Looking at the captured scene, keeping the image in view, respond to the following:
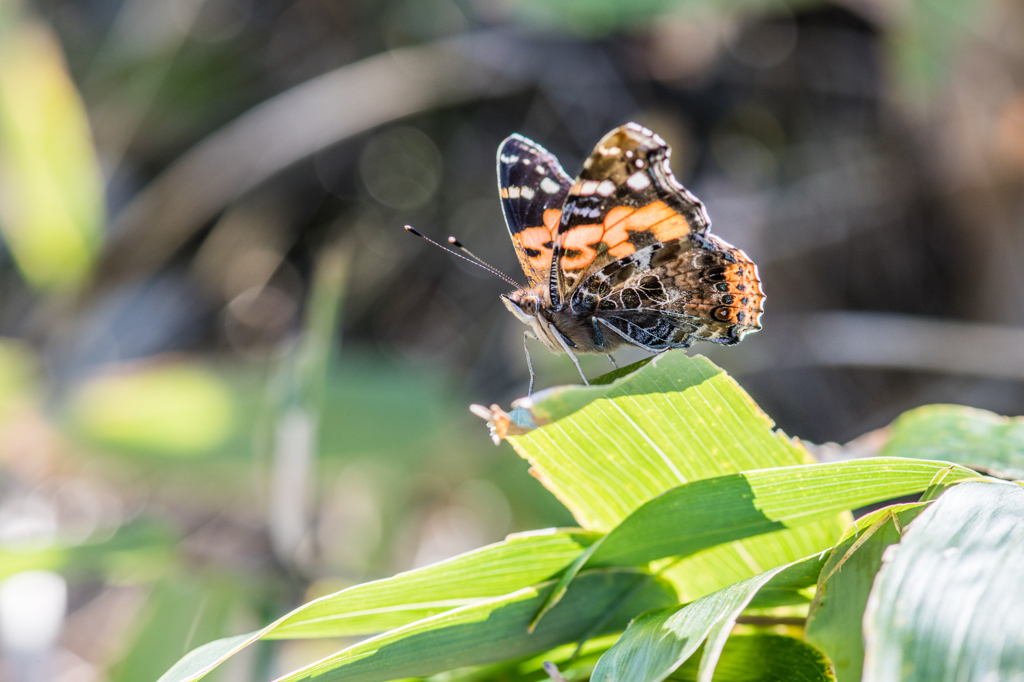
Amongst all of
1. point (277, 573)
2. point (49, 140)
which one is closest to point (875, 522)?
point (277, 573)

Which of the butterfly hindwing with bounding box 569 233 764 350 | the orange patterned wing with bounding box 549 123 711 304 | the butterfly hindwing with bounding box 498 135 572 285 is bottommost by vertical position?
the butterfly hindwing with bounding box 569 233 764 350

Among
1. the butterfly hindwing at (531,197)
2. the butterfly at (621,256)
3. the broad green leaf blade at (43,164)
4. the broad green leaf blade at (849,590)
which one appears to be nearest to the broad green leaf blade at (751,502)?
the broad green leaf blade at (849,590)

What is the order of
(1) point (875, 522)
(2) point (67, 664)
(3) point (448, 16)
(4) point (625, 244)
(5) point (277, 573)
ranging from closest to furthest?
(1) point (875, 522), (4) point (625, 244), (5) point (277, 573), (2) point (67, 664), (3) point (448, 16)

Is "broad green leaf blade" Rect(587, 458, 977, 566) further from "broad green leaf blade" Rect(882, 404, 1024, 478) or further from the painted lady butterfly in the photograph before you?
the painted lady butterfly

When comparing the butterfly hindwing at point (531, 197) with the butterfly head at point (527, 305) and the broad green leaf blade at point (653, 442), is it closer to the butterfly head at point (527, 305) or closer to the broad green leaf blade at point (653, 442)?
the butterfly head at point (527, 305)

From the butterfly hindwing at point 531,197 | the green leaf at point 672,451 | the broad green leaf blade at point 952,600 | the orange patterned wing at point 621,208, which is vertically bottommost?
the broad green leaf blade at point 952,600

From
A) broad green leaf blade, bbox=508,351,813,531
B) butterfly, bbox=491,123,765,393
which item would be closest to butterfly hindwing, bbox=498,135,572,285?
butterfly, bbox=491,123,765,393

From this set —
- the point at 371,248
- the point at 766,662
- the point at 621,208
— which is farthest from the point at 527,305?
the point at 371,248

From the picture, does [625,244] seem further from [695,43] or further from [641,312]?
[695,43]
